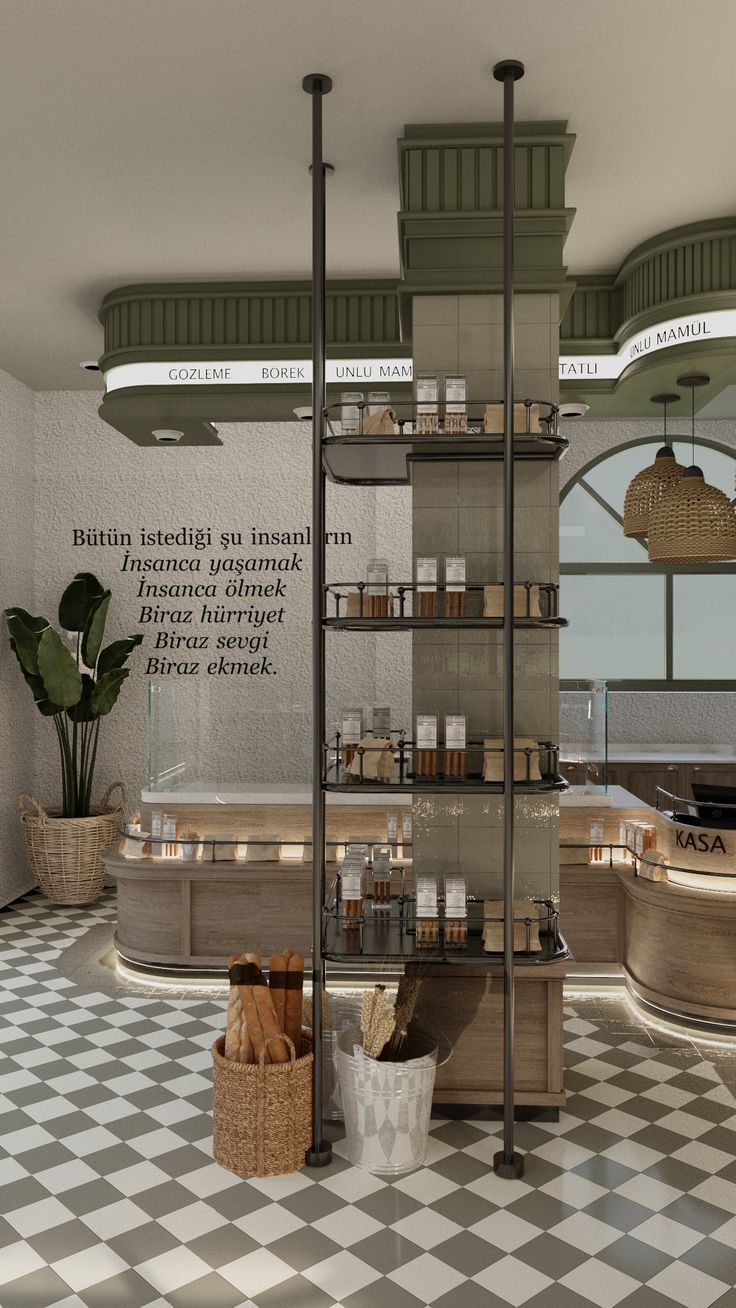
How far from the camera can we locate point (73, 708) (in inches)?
259

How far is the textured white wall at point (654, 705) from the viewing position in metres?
7.62

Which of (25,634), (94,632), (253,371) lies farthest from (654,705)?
(25,634)

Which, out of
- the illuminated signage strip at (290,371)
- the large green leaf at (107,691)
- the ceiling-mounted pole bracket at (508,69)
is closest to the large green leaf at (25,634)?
the large green leaf at (107,691)

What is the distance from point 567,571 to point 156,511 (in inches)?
126

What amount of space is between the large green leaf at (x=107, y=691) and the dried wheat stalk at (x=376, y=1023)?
394 centimetres

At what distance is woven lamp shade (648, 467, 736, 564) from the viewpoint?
182 inches

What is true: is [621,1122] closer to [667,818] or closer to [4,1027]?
[667,818]

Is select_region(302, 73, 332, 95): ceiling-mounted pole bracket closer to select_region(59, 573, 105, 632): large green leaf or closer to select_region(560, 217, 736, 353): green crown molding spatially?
select_region(560, 217, 736, 353): green crown molding

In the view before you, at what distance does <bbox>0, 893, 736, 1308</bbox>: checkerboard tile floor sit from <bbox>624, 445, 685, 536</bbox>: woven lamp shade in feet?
8.35

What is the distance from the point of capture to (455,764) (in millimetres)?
3244

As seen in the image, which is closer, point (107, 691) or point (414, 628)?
point (414, 628)

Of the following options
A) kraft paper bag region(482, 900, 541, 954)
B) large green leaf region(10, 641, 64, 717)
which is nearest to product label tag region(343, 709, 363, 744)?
kraft paper bag region(482, 900, 541, 954)

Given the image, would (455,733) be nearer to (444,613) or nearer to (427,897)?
(444,613)

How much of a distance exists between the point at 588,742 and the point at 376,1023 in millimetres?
2410
